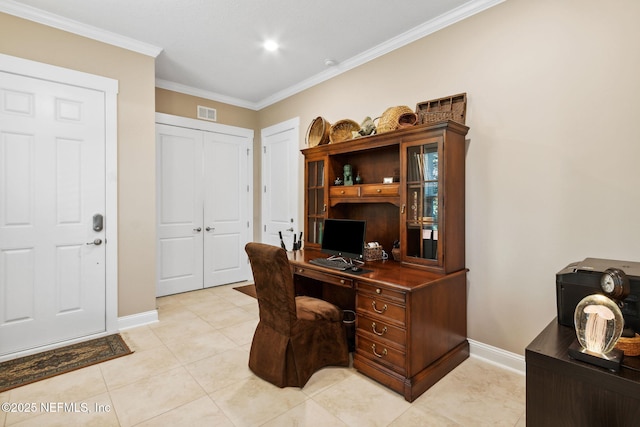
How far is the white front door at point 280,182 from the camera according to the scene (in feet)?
14.4

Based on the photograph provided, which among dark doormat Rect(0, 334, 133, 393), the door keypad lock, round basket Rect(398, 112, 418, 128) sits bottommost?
dark doormat Rect(0, 334, 133, 393)

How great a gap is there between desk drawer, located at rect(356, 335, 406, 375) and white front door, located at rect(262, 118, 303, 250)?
2145 mm

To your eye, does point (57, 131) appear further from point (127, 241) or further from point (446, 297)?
point (446, 297)

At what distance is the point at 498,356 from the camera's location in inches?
96.6

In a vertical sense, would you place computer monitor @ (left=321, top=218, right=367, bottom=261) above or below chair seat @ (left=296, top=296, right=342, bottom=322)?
above

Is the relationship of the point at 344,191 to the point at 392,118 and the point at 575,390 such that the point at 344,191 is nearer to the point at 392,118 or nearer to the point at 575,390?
the point at 392,118

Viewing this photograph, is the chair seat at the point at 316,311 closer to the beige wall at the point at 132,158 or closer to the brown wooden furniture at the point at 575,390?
the brown wooden furniture at the point at 575,390

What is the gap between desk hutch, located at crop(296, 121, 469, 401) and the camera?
2090mm

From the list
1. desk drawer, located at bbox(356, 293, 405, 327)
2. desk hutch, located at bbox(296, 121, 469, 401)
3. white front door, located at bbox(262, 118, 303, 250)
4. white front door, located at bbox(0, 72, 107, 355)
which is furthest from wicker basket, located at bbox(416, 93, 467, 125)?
white front door, located at bbox(0, 72, 107, 355)

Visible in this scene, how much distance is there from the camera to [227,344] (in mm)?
2846

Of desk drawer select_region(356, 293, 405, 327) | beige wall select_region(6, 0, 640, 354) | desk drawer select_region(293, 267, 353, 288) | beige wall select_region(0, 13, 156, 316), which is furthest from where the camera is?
beige wall select_region(0, 13, 156, 316)

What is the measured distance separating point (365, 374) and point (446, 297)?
84 centimetres

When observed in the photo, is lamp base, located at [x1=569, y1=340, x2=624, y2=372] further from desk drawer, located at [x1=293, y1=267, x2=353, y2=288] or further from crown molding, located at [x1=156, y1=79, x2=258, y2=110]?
crown molding, located at [x1=156, y1=79, x2=258, y2=110]

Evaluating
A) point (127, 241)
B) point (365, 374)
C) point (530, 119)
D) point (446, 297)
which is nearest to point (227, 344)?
point (365, 374)
